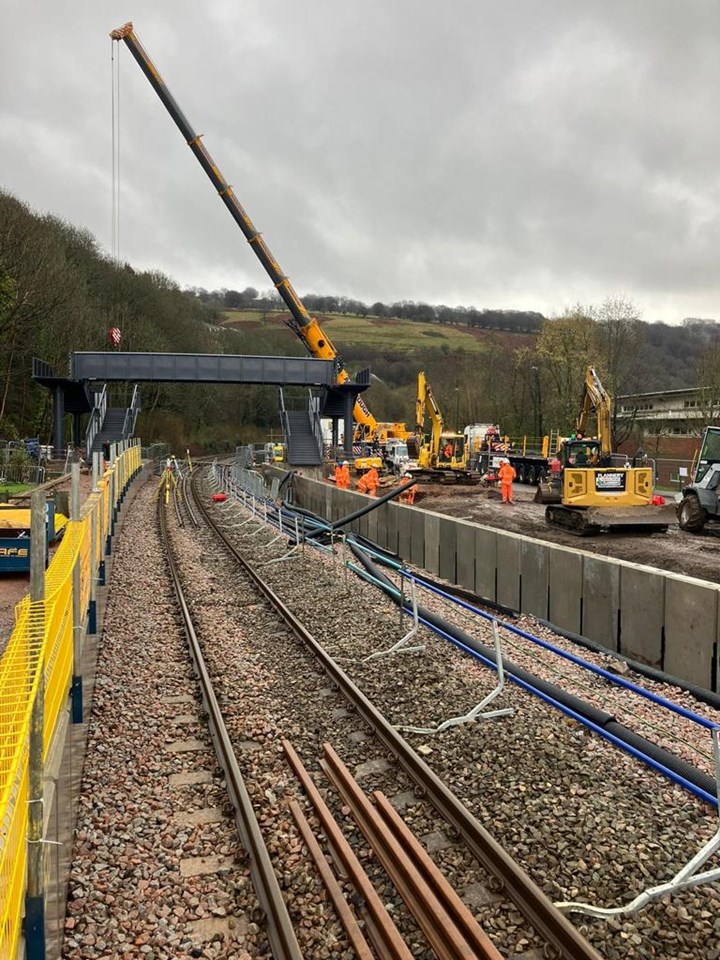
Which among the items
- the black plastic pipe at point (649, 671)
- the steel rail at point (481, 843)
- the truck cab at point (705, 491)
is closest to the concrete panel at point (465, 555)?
the black plastic pipe at point (649, 671)

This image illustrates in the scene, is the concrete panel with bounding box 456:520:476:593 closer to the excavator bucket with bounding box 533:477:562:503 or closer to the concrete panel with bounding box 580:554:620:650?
the concrete panel with bounding box 580:554:620:650

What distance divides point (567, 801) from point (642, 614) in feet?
14.1

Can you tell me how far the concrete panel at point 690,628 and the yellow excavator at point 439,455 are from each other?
21760 millimetres

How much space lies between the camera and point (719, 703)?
7.10 m

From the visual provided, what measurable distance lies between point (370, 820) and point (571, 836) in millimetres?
1413

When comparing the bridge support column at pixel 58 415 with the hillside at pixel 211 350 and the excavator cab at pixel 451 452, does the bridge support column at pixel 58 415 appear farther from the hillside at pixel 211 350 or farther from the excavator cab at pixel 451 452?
the excavator cab at pixel 451 452

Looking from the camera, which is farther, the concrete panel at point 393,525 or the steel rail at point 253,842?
the concrete panel at point 393,525

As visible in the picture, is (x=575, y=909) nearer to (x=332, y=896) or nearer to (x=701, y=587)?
(x=332, y=896)

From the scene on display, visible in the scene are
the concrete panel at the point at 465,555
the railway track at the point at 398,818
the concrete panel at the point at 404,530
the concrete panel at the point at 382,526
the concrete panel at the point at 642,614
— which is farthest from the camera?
the concrete panel at the point at 382,526

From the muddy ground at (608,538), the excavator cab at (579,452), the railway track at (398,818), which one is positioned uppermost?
the excavator cab at (579,452)

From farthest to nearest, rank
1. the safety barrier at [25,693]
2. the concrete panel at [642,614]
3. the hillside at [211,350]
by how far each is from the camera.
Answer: the hillside at [211,350], the concrete panel at [642,614], the safety barrier at [25,693]

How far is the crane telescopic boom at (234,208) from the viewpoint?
42594mm

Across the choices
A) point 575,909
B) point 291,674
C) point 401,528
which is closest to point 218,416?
point 401,528

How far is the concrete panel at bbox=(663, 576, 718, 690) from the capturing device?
25.2 ft
